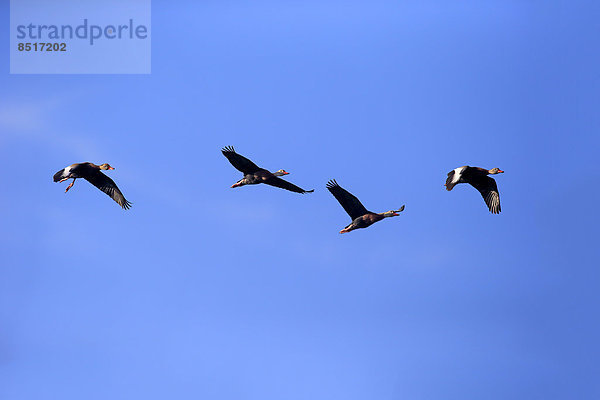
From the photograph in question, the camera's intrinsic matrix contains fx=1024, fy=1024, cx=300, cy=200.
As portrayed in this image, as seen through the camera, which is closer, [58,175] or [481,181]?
[481,181]

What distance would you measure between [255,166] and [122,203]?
7571 mm

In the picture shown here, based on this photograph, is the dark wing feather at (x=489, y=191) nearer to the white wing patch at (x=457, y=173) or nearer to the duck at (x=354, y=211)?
the white wing patch at (x=457, y=173)

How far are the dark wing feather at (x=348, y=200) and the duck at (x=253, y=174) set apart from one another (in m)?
2.02

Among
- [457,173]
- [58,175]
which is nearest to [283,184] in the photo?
[457,173]

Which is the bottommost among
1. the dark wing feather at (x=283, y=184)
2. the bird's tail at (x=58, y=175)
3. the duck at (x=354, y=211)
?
the duck at (x=354, y=211)

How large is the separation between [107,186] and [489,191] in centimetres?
2011

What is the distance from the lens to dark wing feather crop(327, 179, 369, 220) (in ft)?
169

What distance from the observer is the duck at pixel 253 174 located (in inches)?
2026

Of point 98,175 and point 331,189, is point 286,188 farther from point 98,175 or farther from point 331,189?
point 98,175

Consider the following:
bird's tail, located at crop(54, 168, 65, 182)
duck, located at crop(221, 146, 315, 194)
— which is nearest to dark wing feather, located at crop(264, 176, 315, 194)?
duck, located at crop(221, 146, 315, 194)

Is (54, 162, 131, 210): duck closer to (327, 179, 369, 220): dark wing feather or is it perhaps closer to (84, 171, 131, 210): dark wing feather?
(84, 171, 131, 210): dark wing feather

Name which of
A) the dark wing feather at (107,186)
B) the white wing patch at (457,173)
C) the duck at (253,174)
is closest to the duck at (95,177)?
the dark wing feather at (107,186)

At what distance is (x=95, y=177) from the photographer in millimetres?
54000

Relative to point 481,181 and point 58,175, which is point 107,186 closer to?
point 58,175
